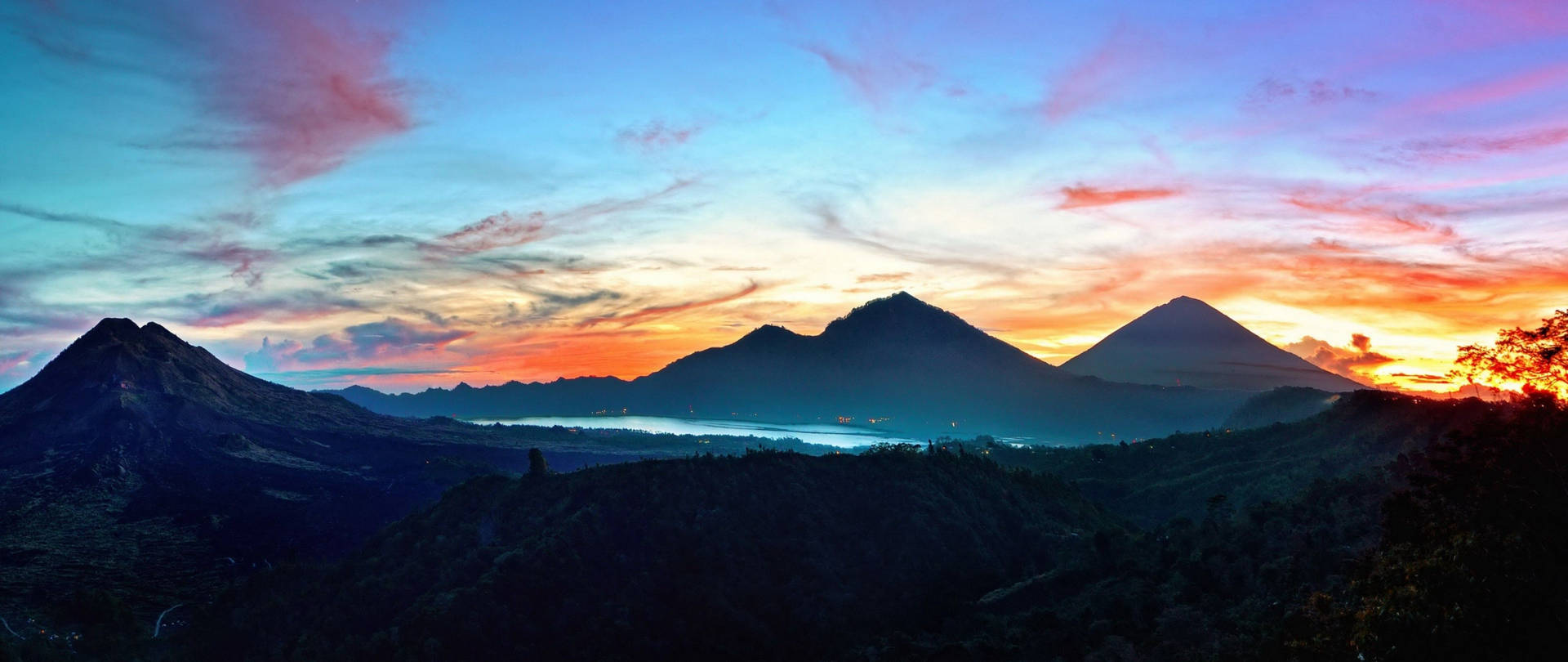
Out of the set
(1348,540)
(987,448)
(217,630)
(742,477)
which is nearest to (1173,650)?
(1348,540)

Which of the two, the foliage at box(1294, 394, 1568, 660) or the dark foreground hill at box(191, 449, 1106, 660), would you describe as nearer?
the foliage at box(1294, 394, 1568, 660)

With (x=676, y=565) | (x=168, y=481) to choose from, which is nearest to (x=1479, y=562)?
(x=676, y=565)

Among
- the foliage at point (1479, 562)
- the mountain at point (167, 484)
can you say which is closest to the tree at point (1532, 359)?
the foliage at point (1479, 562)

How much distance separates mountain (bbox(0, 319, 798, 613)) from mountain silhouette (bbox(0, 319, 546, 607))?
0.32 metres

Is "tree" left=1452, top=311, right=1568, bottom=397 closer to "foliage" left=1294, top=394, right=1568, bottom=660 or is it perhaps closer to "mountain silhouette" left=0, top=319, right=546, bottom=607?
"foliage" left=1294, top=394, right=1568, bottom=660

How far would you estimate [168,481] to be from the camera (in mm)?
159250

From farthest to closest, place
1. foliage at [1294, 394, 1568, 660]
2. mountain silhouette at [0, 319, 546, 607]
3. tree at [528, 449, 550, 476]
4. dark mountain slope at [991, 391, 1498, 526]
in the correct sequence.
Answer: mountain silhouette at [0, 319, 546, 607] < tree at [528, 449, 550, 476] < dark mountain slope at [991, 391, 1498, 526] < foliage at [1294, 394, 1568, 660]

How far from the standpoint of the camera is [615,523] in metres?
85.1

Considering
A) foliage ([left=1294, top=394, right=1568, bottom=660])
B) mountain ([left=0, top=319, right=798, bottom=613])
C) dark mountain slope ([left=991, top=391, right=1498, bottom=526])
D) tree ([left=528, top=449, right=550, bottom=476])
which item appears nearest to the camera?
foliage ([left=1294, top=394, right=1568, bottom=660])

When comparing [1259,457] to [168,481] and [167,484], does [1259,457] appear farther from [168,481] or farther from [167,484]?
[168,481]

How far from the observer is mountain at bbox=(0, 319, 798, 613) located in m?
123

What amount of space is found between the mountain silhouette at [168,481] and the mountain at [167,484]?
12.6 inches

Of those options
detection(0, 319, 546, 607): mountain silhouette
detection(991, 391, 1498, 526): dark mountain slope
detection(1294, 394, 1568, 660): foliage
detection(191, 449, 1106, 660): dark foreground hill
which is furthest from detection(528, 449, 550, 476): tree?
detection(1294, 394, 1568, 660): foliage

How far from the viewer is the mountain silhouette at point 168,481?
125 meters
